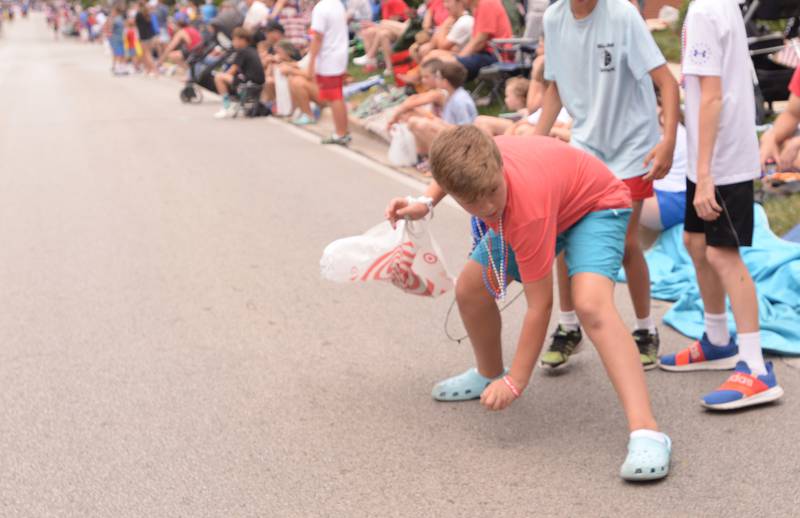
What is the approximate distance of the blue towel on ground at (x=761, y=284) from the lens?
4863 millimetres

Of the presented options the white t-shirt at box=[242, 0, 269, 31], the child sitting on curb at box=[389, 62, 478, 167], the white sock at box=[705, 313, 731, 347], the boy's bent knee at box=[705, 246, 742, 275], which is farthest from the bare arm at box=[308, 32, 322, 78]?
the boy's bent knee at box=[705, 246, 742, 275]

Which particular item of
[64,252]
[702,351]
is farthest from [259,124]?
[702,351]

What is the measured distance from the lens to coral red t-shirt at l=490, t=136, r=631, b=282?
3412 mm

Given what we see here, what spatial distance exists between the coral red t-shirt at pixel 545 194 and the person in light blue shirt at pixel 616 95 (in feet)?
1.73

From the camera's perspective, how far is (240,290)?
6.16 meters

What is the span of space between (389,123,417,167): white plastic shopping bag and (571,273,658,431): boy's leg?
684 cm

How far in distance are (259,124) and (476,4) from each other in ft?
11.7

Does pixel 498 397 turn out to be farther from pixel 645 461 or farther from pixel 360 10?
pixel 360 10

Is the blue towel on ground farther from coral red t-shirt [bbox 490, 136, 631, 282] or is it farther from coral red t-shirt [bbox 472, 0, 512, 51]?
coral red t-shirt [bbox 472, 0, 512, 51]

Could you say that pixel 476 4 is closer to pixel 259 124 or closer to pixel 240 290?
pixel 259 124

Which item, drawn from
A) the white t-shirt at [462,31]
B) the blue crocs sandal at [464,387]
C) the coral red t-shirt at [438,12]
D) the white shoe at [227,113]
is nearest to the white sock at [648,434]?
the blue crocs sandal at [464,387]

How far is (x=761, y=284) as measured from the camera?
18.2 ft

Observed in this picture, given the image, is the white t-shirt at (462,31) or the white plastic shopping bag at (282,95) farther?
the white plastic shopping bag at (282,95)

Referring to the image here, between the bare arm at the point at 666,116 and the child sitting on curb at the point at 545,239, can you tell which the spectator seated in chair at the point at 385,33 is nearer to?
the bare arm at the point at 666,116
